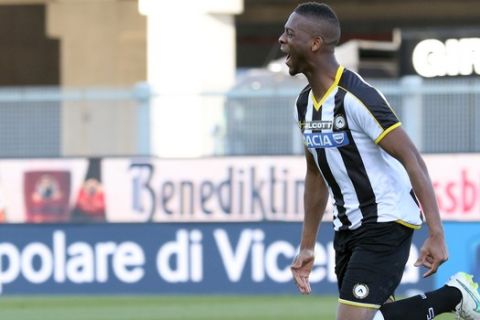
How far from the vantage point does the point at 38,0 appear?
25141 mm

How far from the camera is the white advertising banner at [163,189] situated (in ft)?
44.7

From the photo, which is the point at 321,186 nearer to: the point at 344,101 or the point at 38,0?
the point at 344,101

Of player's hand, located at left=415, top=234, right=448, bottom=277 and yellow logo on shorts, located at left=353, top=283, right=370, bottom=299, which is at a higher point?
player's hand, located at left=415, top=234, right=448, bottom=277

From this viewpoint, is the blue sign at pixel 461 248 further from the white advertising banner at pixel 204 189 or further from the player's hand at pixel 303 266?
the player's hand at pixel 303 266

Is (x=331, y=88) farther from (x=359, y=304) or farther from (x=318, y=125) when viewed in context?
(x=359, y=304)

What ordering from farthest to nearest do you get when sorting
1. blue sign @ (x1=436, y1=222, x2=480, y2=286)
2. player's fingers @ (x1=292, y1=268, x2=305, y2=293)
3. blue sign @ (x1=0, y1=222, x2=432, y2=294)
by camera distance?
blue sign @ (x1=0, y1=222, x2=432, y2=294), blue sign @ (x1=436, y1=222, x2=480, y2=286), player's fingers @ (x1=292, y1=268, x2=305, y2=293)

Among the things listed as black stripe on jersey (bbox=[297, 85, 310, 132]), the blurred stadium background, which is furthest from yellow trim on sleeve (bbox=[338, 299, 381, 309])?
the blurred stadium background

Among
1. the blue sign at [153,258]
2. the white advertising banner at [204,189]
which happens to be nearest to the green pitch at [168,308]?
the blue sign at [153,258]

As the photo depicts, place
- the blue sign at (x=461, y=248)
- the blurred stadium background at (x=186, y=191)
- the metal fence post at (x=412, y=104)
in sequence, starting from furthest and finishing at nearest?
1. the metal fence post at (x=412, y=104)
2. the blurred stadium background at (x=186, y=191)
3. the blue sign at (x=461, y=248)

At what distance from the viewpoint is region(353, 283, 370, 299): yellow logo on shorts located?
5.95 m

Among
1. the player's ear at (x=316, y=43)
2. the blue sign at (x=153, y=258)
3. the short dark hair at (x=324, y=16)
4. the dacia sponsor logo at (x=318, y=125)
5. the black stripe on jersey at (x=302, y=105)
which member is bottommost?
the blue sign at (x=153, y=258)

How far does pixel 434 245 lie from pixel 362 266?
1.34 ft

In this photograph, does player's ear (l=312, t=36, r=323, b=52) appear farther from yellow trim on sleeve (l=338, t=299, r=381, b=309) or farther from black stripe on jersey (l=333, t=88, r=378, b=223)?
yellow trim on sleeve (l=338, t=299, r=381, b=309)

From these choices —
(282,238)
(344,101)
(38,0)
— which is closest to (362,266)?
(344,101)
